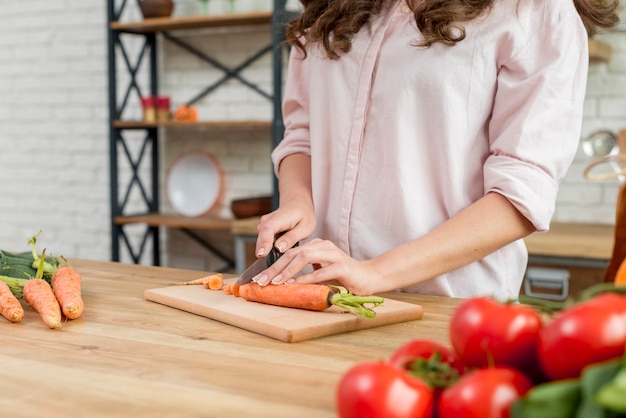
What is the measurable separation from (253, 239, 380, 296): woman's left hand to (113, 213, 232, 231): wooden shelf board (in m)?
2.58

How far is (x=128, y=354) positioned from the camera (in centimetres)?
112

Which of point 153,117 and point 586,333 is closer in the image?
point 586,333

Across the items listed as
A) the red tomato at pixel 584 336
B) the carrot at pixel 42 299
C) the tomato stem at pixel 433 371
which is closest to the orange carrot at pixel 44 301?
the carrot at pixel 42 299

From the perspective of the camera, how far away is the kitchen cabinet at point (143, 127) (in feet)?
13.4

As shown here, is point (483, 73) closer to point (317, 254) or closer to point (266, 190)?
point (317, 254)

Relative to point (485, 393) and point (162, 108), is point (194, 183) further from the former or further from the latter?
point (485, 393)

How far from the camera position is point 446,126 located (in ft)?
5.15

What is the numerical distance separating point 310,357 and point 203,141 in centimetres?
341

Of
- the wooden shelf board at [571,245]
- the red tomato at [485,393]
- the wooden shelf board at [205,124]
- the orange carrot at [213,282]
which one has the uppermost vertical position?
the red tomato at [485,393]

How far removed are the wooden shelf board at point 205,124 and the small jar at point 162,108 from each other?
1.9 inches

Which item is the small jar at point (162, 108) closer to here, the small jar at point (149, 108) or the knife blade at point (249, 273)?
the small jar at point (149, 108)

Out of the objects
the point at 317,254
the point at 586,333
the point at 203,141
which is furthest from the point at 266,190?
the point at 586,333

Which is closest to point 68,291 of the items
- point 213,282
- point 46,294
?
point 46,294

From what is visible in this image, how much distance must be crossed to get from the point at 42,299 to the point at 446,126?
0.82 meters
